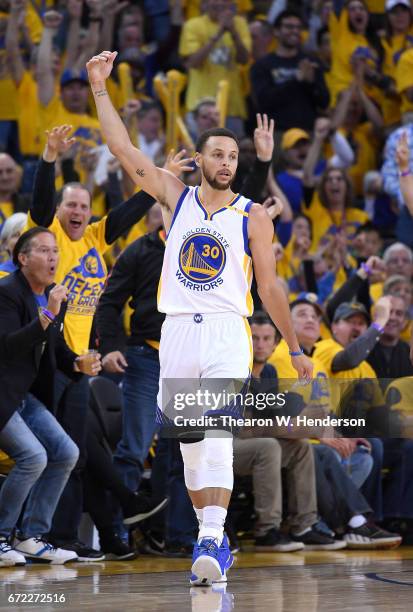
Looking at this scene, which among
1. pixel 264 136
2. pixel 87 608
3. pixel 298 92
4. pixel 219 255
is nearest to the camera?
pixel 87 608

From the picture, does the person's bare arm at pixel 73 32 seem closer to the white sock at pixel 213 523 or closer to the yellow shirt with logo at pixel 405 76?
the yellow shirt with logo at pixel 405 76

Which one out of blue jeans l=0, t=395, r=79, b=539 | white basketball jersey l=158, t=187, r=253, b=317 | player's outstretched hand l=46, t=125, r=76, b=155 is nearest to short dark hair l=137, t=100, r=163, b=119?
player's outstretched hand l=46, t=125, r=76, b=155

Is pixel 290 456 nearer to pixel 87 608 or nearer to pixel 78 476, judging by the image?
pixel 78 476

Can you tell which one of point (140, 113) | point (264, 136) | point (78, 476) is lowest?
point (78, 476)

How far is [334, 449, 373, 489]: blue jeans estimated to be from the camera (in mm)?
10078

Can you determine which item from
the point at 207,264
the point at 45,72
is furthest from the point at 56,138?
the point at 45,72

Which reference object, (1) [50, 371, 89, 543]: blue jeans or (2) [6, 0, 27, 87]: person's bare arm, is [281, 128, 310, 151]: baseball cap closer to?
(2) [6, 0, 27, 87]: person's bare arm

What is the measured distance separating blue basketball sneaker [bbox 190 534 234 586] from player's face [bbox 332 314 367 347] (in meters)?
4.28

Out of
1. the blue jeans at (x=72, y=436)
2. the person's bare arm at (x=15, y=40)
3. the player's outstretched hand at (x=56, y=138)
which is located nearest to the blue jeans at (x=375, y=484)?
the blue jeans at (x=72, y=436)

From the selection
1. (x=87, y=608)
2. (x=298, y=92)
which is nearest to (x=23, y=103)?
(x=298, y=92)

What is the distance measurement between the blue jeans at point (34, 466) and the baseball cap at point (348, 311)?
3.27m

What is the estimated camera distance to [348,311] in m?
10.7

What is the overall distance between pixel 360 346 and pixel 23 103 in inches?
230

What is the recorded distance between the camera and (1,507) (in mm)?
7984
